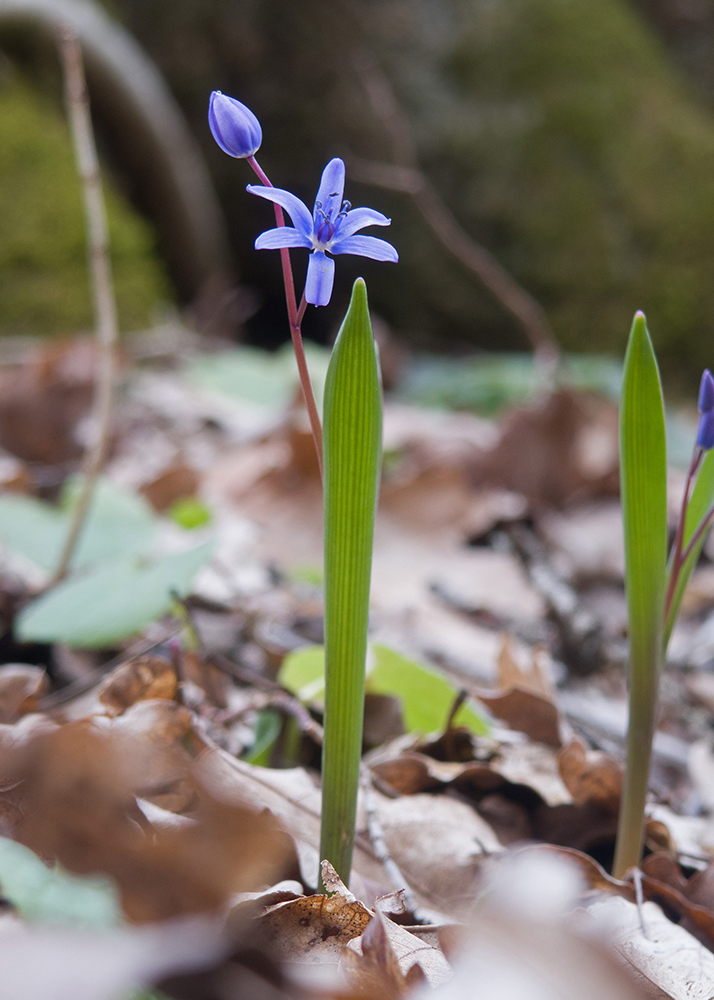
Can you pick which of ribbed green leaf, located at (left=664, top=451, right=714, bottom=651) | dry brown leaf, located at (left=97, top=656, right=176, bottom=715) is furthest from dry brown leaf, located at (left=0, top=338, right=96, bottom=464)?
ribbed green leaf, located at (left=664, top=451, right=714, bottom=651)

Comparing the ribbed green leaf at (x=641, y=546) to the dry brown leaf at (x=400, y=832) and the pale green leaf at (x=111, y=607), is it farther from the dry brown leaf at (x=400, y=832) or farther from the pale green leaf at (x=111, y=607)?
the pale green leaf at (x=111, y=607)

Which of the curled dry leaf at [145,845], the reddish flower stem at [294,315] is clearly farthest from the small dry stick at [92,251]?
the curled dry leaf at [145,845]

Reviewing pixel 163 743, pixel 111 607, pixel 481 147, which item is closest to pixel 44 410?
pixel 111 607

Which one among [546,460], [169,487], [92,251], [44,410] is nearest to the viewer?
[92,251]

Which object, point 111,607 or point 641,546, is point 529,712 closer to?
point 641,546

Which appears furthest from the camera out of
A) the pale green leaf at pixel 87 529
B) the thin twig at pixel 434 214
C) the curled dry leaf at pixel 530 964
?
the thin twig at pixel 434 214

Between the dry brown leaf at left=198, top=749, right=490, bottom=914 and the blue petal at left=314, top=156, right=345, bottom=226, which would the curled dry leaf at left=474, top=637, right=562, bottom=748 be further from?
the blue petal at left=314, top=156, right=345, bottom=226
